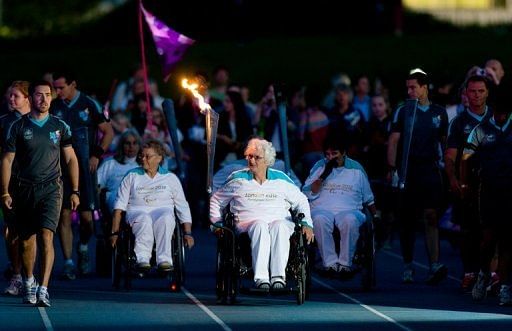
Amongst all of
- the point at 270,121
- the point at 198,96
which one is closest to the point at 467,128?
the point at 198,96

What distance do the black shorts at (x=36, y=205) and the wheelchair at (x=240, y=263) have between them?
1.37 m

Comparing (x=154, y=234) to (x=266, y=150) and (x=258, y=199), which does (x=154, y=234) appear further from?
(x=266, y=150)

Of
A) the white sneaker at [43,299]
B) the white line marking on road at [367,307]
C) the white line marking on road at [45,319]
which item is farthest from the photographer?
the white sneaker at [43,299]

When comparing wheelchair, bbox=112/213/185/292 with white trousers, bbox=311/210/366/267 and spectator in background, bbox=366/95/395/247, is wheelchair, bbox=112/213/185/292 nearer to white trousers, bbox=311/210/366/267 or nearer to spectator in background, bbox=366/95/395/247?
white trousers, bbox=311/210/366/267

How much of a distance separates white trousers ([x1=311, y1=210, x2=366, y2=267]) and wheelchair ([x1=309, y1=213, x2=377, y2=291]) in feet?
0.22

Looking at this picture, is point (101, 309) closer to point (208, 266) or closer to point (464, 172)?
point (464, 172)

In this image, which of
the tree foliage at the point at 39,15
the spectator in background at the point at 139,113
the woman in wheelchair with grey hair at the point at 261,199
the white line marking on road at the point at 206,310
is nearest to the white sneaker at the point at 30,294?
the white line marking on road at the point at 206,310

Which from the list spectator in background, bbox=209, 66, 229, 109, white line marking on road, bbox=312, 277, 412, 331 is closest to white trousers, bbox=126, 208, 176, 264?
white line marking on road, bbox=312, 277, 412, 331

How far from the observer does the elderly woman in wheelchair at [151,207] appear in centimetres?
1920

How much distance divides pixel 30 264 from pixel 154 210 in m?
1.85

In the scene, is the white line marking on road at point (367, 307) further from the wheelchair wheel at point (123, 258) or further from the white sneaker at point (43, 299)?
the white sneaker at point (43, 299)

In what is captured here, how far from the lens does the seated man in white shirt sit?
755 inches

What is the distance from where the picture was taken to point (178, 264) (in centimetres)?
1916

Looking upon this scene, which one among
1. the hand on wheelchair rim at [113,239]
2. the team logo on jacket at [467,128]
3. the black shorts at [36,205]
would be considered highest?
the team logo on jacket at [467,128]
